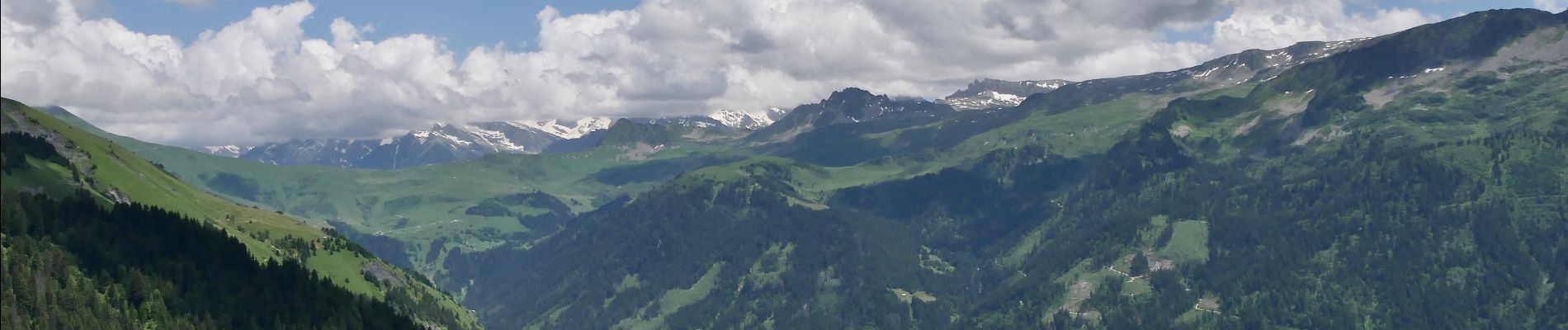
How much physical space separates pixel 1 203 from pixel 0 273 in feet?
37.4

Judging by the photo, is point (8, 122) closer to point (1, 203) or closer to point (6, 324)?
point (1, 203)

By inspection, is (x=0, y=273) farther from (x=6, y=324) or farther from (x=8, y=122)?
(x=8, y=122)

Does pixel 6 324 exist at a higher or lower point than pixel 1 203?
lower

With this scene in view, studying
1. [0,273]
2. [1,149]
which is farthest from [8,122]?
[0,273]

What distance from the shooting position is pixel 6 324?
19762cm

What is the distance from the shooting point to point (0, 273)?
198 meters

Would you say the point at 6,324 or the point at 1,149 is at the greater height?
the point at 1,149

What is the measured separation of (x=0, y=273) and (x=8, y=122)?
22.4 m

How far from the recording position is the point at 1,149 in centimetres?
19462

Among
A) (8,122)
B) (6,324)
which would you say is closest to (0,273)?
(6,324)

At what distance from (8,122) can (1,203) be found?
11.1m

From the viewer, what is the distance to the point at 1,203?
192m

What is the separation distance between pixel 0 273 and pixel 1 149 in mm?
16974

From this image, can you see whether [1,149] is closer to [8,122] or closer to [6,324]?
[8,122]
